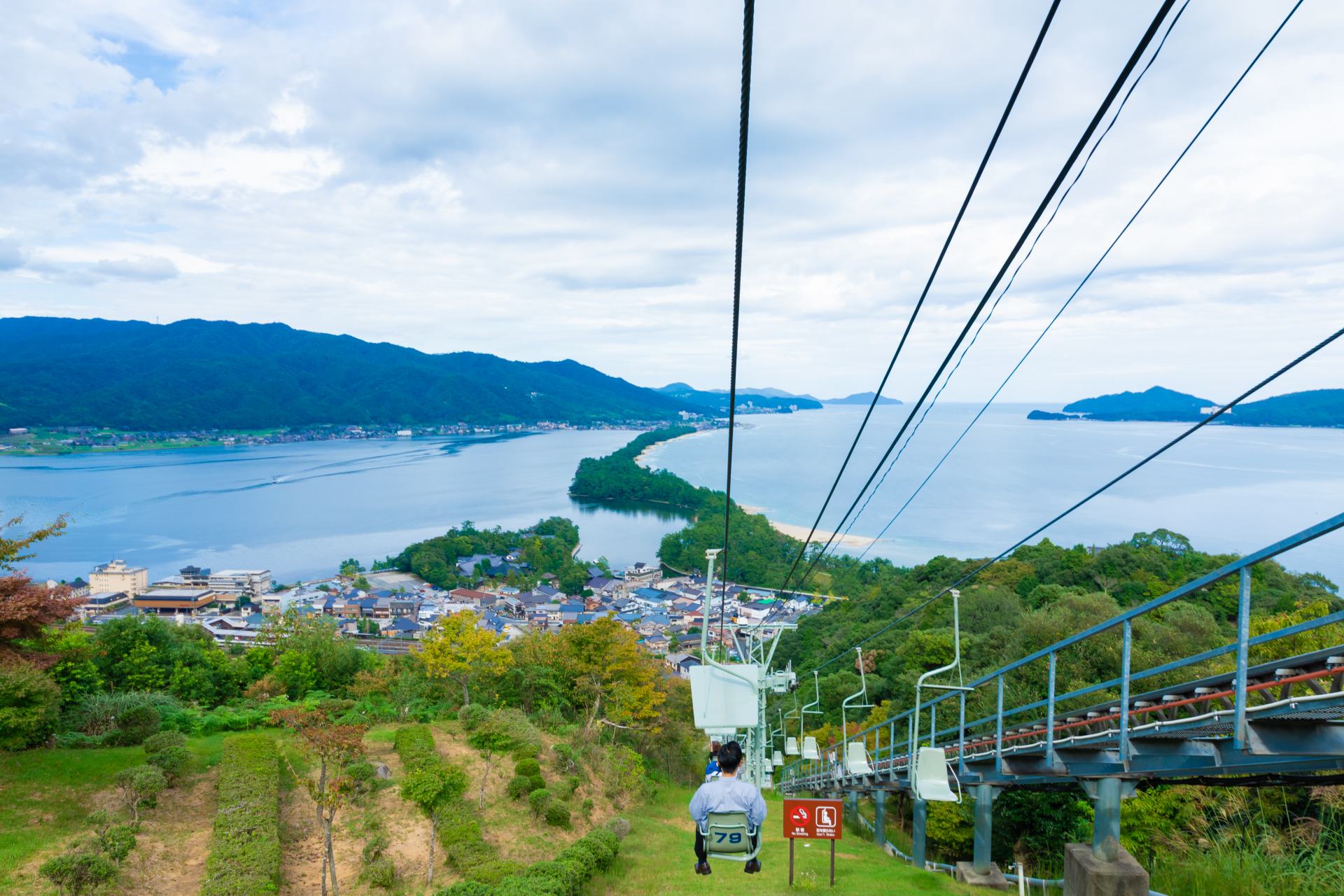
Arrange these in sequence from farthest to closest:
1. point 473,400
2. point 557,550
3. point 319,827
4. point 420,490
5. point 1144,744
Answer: point 473,400 < point 420,490 < point 557,550 < point 319,827 < point 1144,744

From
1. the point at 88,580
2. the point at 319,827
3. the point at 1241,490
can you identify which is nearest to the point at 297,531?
the point at 88,580

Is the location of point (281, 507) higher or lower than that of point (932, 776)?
lower

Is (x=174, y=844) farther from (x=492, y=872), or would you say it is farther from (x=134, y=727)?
(x=492, y=872)

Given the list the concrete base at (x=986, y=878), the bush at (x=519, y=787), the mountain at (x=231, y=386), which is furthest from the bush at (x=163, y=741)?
the mountain at (x=231, y=386)

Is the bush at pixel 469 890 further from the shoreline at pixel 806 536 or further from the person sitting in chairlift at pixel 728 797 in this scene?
the shoreline at pixel 806 536

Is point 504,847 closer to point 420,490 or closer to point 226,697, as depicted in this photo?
point 226,697

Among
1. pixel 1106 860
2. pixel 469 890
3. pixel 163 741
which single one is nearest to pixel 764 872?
pixel 469 890

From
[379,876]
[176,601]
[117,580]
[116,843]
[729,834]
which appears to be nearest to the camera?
[729,834]
